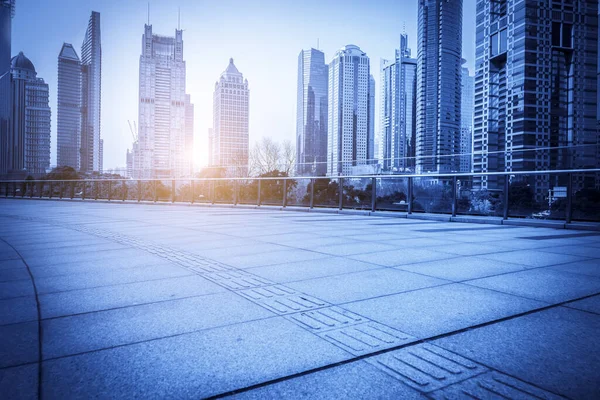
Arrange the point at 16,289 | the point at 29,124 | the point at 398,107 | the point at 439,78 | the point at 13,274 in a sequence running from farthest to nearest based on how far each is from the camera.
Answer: the point at 398,107
the point at 439,78
the point at 29,124
the point at 13,274
the point at 16,289

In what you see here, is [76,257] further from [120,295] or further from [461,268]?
[461,268]

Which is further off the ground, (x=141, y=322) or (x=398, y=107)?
(x=398, y=107)

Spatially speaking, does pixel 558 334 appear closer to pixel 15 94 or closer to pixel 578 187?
pixel 578 187

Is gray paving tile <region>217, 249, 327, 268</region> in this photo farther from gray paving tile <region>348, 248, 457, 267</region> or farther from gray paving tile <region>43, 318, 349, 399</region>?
gray paving tile <region>43, 318, 349, 399</region>

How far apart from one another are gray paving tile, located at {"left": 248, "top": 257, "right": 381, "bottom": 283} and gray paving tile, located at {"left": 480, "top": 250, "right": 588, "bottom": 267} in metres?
1.67

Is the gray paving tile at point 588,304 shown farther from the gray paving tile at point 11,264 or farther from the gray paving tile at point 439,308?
the gray paving tile at point 11,264

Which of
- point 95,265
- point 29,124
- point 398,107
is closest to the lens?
point 95,265

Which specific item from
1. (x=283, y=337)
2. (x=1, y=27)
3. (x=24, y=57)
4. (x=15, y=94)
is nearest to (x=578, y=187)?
(x=283, y=337)

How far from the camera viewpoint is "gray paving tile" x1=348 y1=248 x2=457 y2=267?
4422 millimetres

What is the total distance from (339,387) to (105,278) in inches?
114

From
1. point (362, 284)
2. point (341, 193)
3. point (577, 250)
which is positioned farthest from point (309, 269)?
point (341, 193)

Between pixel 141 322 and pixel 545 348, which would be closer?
pixel 545 348

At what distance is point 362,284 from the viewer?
3.39 m

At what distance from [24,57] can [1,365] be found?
183 m
